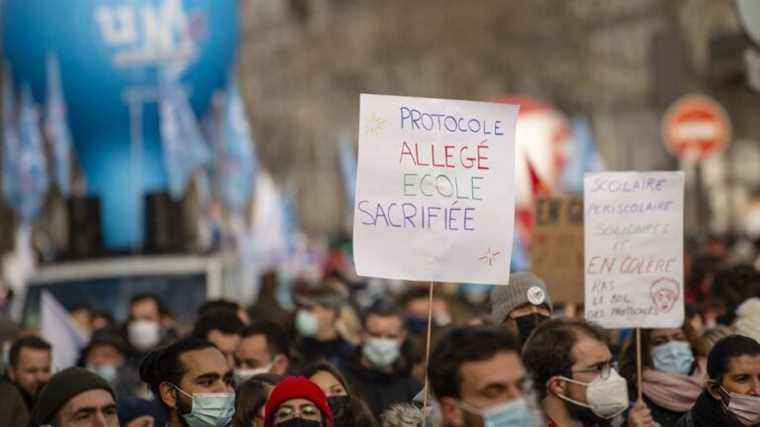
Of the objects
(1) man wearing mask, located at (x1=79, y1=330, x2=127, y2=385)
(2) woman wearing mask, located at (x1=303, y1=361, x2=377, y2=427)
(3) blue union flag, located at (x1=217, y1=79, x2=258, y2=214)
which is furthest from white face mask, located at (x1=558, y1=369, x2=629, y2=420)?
(3) blue union flag, located at (x1=217, y1=79, x2=258, y2=214)

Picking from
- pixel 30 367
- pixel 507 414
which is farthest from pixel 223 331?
pixel 507 414

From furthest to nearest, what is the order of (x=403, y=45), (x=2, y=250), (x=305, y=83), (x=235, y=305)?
(x=305, y=83) → (x=403, y=45) → (x=2, y=250) → (x=235, y=305)

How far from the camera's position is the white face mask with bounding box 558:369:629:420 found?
6266 millimetres

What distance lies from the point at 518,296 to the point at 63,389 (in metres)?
2.14

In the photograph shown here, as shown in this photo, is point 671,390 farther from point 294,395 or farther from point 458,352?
point 458,352

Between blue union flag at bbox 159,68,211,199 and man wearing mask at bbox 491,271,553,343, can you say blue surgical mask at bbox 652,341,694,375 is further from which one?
blue union flag at bbox 159,68,211,199

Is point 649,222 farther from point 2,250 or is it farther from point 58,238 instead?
point 2,250

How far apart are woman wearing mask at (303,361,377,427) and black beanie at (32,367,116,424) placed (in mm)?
980

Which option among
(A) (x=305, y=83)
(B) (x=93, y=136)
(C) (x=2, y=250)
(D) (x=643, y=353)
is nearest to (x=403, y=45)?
(A) (x=305, y=83)

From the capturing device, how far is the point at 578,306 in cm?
1045

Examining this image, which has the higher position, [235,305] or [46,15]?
[46,15]

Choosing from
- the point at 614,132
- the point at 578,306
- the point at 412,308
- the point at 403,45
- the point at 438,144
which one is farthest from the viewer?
the point at 403,45

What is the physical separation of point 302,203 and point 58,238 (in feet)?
206

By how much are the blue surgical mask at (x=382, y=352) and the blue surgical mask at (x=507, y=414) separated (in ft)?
14.7
